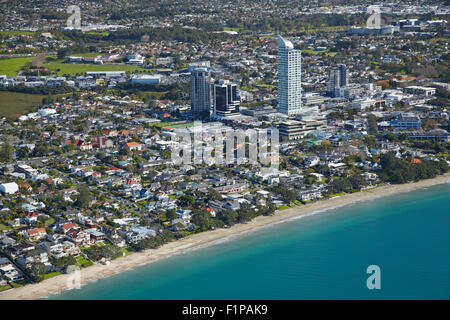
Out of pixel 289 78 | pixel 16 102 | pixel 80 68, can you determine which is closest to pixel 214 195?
pixel 289 78

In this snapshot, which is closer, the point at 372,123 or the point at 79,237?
the point at 79,237

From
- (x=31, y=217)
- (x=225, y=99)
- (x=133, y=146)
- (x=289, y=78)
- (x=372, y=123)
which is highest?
(x=289, y=78)

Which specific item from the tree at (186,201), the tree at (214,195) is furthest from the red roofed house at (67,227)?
the tree at (214,195)

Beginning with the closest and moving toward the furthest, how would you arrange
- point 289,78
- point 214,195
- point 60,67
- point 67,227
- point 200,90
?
point 67,227
point 214,195
point 289,78
point 200,90
point 60,67

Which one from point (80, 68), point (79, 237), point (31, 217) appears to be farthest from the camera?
point (80, 68)

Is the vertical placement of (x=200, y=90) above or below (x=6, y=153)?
above

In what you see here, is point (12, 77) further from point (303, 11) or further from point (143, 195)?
point (303, 11)

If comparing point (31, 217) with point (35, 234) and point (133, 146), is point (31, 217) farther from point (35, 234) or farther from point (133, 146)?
point (133, 146)
